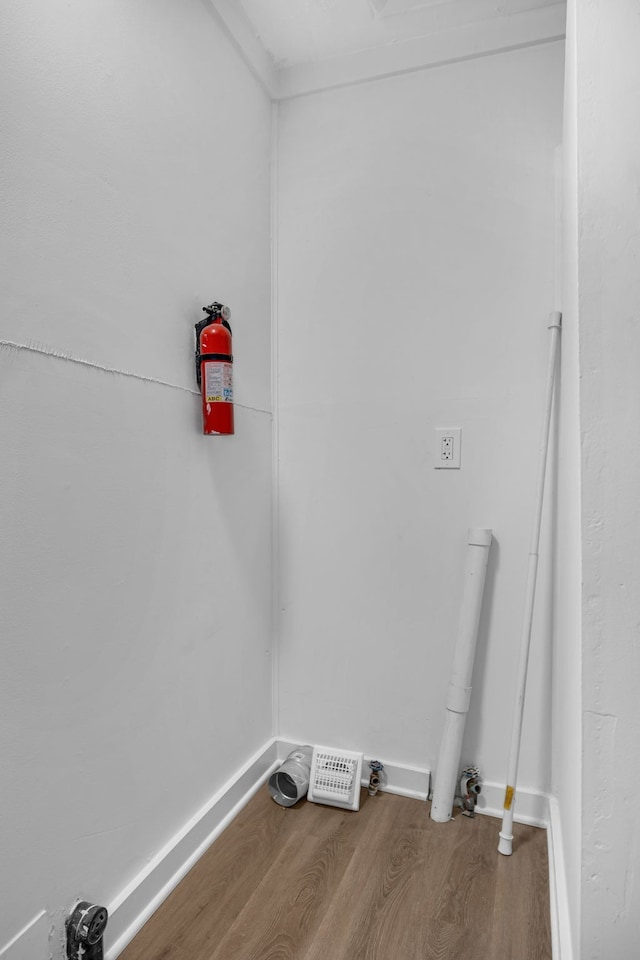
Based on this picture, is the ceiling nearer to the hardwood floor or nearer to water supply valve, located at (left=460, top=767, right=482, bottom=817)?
water supply valve, located at (left=460, top=767, right=482, bottom=817)

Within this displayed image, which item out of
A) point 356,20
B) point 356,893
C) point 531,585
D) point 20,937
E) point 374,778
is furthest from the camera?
point 374,778

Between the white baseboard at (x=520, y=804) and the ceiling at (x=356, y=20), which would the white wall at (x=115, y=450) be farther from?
the white baseboard at (x=520, y=804)

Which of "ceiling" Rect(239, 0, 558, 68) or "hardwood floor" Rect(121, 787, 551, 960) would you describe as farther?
"ceiling" Rect(239, 0, 558, 68)

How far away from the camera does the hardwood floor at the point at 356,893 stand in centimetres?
134

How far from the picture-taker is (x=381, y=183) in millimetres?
1971

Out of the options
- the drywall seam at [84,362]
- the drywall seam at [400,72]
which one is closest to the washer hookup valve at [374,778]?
the drywall seam at [84,362]

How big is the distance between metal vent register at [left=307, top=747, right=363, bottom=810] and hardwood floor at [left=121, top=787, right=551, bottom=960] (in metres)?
0.04

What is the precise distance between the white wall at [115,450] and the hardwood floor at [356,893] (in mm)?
172

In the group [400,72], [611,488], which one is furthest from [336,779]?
[400,72]

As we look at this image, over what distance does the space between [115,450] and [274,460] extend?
0.85m

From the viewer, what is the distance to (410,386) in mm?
1943

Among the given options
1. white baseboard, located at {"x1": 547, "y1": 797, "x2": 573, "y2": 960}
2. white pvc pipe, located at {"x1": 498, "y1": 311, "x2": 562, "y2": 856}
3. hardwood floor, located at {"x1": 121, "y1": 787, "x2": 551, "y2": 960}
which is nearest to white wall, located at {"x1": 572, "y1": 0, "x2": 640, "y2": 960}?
white baseboard, located at {"x1": 547, "y1": 797, "x2": 573, "y2": 960}

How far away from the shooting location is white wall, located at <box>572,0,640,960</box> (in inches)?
36.9

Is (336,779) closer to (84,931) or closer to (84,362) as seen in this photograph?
(84,931)
